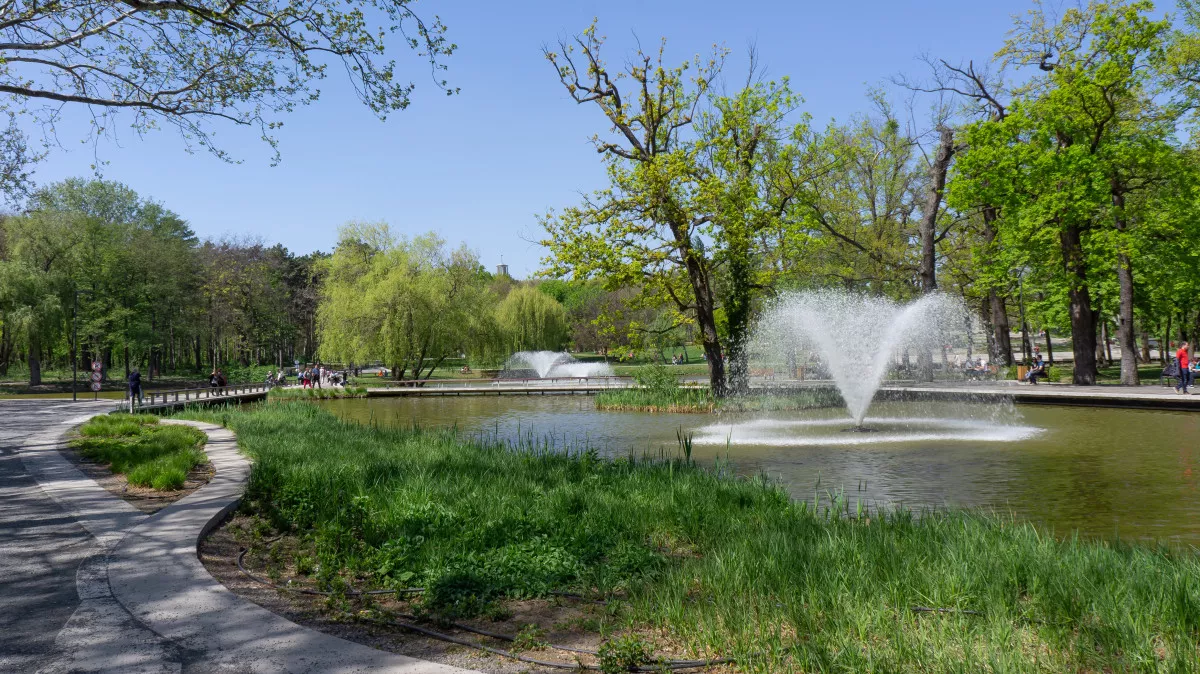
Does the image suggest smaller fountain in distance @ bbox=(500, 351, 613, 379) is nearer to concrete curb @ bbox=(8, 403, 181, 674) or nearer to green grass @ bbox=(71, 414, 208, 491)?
green grass @ bbox=(71, 414, 208, 491)

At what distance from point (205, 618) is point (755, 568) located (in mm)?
4130

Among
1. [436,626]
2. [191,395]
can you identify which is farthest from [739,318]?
[191,395]

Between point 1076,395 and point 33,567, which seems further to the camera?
point 1076,395

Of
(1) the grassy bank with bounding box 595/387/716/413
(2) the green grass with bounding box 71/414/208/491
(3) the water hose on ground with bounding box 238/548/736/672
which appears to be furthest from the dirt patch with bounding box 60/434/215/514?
(1) the grassy bank with bounding box 595/387/716/413

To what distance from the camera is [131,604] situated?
19.6ft

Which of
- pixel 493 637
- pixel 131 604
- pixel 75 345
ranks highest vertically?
pixel 75 345

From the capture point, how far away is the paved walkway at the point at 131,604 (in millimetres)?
4789

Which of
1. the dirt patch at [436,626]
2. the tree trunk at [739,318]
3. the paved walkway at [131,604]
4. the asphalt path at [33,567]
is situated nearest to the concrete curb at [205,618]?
the paved walkway at [131,604]

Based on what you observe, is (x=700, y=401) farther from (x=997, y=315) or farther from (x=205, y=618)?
(x=205, y=618)

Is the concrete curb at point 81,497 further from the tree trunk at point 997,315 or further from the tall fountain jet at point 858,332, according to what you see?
the tree trunk at point 997,315

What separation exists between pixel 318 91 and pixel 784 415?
673 inches

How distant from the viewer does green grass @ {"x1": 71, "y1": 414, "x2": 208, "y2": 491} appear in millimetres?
11734

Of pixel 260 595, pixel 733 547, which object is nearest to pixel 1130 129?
pixel 733 547

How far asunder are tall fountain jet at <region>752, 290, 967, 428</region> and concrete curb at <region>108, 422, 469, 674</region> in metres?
17.9
